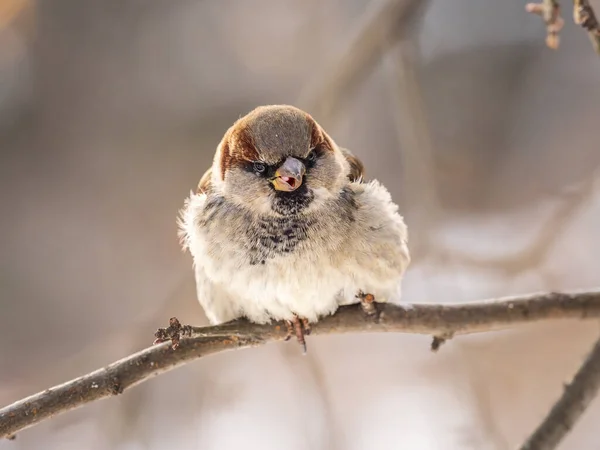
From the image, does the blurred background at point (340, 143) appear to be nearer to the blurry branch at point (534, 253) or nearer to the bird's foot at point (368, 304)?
the blurry branch at point (534, 253)

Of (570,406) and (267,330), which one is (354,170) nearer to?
(267,330)

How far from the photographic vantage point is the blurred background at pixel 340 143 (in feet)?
6.50

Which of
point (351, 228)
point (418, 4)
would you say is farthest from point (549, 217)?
point (351, 228)

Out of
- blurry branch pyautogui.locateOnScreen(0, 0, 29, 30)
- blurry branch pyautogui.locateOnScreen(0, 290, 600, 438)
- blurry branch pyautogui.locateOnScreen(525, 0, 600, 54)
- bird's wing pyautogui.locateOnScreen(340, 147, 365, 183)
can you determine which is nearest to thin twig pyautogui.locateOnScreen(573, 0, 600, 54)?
blurry branch pyautogui.locateOnScreen(525, 0, 600, 54)

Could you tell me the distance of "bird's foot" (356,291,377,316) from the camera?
4.39 feet

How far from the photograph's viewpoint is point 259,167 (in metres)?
1.39

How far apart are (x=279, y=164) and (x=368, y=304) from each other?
33 centimetres

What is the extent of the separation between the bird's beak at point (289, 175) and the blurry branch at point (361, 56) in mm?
538

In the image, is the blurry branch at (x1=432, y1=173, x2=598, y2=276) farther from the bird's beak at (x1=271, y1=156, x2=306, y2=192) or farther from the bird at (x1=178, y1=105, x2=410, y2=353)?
the bird's beak at (x1=271, y1=156, x2=306, y2=192)

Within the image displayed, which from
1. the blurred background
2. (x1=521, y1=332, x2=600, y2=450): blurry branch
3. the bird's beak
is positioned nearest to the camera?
(x1=521, y1=332, x2=600, y2=450): blurry branch

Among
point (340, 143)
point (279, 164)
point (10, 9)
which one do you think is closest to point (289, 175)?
point (279, 164)

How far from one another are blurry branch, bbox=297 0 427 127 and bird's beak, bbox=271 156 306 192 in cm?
54

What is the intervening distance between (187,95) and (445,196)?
1.16 meters

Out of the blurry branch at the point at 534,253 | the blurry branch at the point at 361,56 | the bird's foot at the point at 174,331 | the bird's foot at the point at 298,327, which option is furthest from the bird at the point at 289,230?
the blurry branch at the point at 534,253
